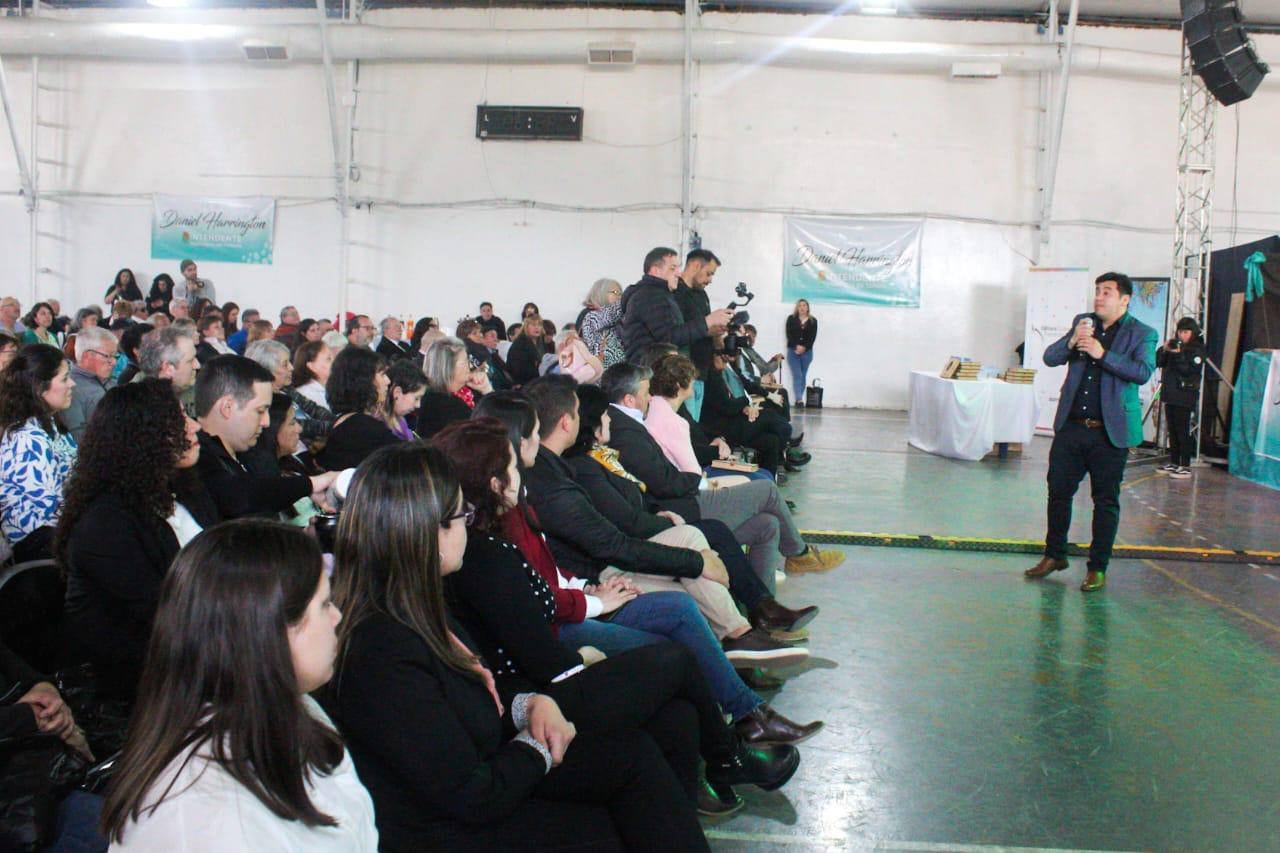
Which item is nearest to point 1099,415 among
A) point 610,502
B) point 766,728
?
point 610,502

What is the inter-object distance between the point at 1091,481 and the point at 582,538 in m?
2.95

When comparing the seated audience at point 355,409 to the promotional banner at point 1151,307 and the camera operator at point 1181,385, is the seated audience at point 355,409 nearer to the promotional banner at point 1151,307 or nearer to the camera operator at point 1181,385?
the camera operator at point 1181,385

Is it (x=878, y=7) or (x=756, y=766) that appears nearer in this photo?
(x=756, y=766)

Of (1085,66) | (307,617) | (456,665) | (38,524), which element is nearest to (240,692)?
(307,617)

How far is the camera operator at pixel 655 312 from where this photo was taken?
17.0 feet

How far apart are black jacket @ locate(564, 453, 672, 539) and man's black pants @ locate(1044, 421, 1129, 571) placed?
2333 millimetres

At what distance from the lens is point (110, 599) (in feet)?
6.82

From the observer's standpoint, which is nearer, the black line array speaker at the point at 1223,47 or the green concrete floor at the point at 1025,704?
the green concrete floor at the point at 1025,704

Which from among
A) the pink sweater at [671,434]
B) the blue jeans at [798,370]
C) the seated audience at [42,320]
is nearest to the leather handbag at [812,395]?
the blue jeans at [798,370]

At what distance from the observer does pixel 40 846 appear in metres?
→ 1.59

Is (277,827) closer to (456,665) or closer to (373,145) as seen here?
(456,665)

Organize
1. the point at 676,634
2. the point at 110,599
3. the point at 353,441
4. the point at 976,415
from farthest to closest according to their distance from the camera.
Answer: the point at 976,415, the point at 353,441, the point at 676,634, the point at 110,599

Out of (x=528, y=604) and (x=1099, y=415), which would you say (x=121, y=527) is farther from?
(x=1099, y=415)

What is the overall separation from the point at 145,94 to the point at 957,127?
979cm
